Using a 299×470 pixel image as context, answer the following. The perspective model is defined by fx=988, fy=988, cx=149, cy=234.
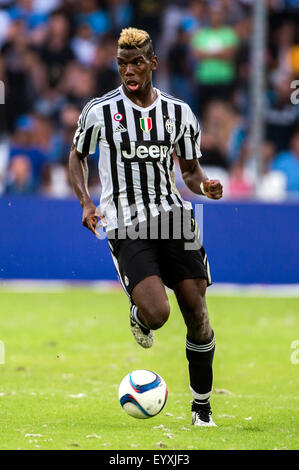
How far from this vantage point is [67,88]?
15.3 meters

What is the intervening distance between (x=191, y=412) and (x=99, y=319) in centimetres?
485

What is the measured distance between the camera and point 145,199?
21.0ft

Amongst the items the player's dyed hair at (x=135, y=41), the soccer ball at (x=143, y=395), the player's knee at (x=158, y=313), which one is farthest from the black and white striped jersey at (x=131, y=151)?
the soccer ball at (x=143, y=395)

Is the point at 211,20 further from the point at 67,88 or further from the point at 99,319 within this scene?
the point at 99,319

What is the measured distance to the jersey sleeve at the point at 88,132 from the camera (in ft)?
21.3

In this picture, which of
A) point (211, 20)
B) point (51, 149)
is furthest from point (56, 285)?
point (211, 20)

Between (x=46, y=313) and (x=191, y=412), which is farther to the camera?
(x=46, y=313)

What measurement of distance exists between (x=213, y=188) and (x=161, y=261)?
575 mm

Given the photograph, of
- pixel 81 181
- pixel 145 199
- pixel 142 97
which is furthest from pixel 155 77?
pixel 145 199

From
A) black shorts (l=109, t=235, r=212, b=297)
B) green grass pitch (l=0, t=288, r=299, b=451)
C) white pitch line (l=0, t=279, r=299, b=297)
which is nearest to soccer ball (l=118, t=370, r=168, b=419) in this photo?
green grass pitch (l=0, t=288, r=299, b=451)

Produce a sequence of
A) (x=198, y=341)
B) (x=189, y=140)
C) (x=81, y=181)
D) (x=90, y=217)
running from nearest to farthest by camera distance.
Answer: (x=90, y=217)
(x=198, y=341)
(x=81, y=181)
(x=189, y=140)

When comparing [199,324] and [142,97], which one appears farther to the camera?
[142,97]

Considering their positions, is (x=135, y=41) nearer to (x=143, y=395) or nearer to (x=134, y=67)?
(x=134, y=67)

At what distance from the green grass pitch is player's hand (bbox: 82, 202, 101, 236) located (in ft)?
4.12
